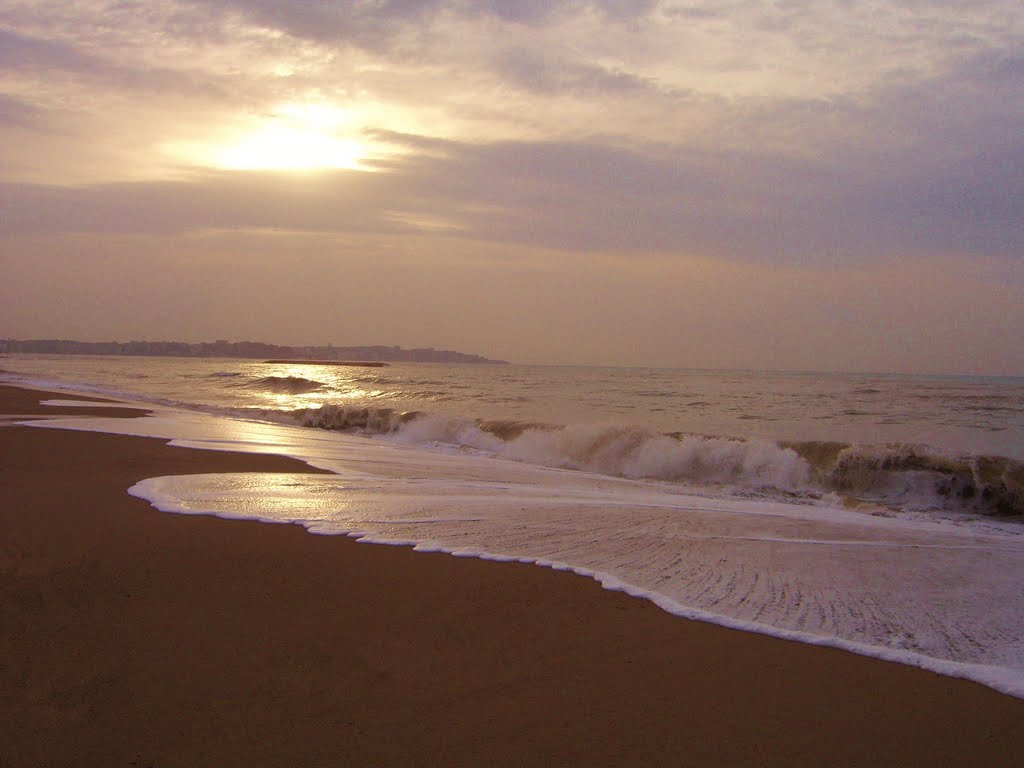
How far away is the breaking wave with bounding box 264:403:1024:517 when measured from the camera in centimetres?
1288

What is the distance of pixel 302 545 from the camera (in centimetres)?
632

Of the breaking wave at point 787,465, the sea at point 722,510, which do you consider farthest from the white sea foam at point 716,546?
the breaking wave at point 787,465

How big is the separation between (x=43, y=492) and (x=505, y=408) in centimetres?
2066

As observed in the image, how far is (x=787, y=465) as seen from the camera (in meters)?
14.7

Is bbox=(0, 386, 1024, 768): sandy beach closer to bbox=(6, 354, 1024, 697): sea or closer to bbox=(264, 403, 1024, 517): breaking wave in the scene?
bbox=(6, 354, 1024, 697): sea

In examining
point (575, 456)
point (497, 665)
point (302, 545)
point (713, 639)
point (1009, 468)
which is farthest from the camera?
point (575, 456)

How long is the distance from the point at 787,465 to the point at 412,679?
481 inches

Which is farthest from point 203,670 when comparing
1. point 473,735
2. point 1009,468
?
point 1009,468

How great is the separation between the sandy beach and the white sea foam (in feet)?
1.56

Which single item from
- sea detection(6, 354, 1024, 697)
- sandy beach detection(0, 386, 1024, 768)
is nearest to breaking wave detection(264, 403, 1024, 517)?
sea detection(6, 354, 1024, 697)

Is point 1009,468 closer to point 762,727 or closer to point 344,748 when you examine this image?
point 762,727

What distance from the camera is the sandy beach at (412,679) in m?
3.16

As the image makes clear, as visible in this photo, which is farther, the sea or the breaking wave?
the breaking wave

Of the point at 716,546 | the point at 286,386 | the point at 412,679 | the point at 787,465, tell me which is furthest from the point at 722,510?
the point at 286,386
